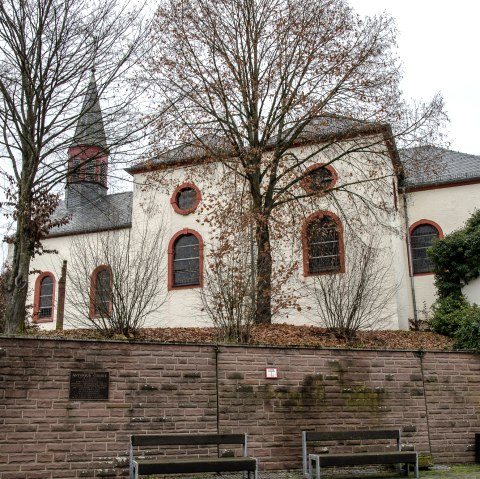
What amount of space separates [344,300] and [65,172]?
7950 mm

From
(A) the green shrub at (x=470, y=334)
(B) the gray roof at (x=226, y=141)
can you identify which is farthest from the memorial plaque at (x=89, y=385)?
(B) the gray roof at (x=226, y=141)

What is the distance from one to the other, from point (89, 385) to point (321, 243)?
12706 mm

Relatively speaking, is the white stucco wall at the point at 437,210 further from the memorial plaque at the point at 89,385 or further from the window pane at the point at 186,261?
the memorial plaque at the point at 89,385

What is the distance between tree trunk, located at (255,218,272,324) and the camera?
1521 centimetres

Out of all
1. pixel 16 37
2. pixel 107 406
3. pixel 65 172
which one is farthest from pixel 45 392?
pixel 16 37

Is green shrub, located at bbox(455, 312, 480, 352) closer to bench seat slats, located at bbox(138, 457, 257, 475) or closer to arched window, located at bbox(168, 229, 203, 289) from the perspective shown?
bench seat slats, located at bbox(138, 457, 257, 475)

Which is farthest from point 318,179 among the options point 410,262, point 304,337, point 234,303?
point 234,303

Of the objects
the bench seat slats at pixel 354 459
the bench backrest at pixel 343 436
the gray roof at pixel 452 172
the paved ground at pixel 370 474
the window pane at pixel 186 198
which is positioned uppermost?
the gray roof at pixel 452 172

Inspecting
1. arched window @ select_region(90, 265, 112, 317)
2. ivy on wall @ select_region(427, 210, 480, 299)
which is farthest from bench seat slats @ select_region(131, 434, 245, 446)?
ivy on wall @ select_region(427, 210, 480, 299)

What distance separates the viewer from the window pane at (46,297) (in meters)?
29.8

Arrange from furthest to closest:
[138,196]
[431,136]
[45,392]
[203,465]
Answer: [138,196], [431,136], [45,392], [203,465]

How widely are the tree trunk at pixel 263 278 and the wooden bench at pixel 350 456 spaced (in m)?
5.61

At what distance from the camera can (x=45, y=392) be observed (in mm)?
8750

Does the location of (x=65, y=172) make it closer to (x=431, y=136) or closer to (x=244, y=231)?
(x=244, y=231)
